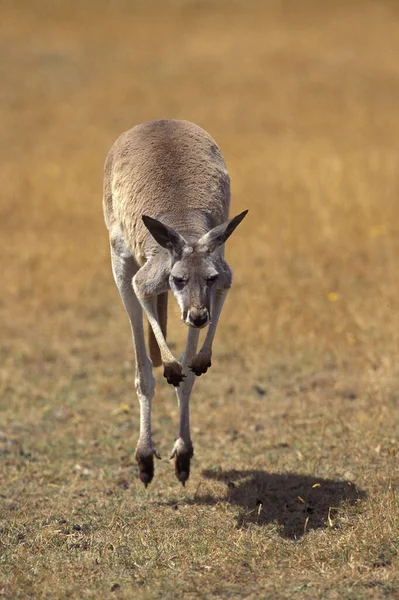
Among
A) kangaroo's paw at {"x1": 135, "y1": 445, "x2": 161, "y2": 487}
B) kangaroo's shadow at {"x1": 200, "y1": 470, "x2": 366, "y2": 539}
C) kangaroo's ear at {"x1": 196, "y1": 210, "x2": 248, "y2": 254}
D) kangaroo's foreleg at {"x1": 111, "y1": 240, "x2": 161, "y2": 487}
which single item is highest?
kangaroo's ear at {"x1": 196, "y1": 210, "x2": 248, "y2": 254}

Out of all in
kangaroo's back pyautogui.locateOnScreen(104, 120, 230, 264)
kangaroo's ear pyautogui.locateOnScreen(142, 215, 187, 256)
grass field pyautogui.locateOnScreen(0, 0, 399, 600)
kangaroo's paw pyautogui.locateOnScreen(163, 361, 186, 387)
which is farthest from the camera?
kangaroo's back pyautogui.locateOnScreen(104, 120, 230, 264)

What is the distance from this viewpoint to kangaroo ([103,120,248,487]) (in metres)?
5.45

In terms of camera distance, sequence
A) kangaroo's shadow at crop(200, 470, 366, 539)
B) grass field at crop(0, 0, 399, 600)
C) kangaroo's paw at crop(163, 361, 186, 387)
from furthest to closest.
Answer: kangaroo's shadow at crop(200, 470, 366, 539) → kangaroo's paw at crop(163, 361, 186, 387) → grass field at crop(0, 0, 399, 600)

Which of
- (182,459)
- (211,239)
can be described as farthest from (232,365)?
(211,239)

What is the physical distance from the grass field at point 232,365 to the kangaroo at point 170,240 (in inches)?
34.6

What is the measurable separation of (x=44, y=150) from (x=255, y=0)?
59.3 feet

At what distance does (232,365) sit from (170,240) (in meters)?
4.75

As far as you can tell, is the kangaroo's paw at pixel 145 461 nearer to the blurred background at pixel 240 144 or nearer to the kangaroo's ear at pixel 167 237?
the kangaroo's ear at pixel 167 237

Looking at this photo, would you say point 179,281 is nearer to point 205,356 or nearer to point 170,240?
point 170,240

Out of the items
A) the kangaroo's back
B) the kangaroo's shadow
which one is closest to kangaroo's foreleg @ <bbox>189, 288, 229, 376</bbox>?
the kangaroo's back

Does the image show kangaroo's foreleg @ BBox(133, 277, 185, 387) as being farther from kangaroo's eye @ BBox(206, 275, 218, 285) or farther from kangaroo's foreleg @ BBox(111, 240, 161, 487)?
kangaroo's foreleg @ BBox(111, 240, 161, 487)

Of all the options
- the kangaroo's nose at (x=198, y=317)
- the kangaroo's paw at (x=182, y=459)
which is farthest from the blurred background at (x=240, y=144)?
the kangaroo's nose at (x=198, y=317)

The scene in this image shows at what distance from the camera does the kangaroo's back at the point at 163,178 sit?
6.17 meters

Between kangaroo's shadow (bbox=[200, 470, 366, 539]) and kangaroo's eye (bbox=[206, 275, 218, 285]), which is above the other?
kangaroo's eye (bbox=[206, 275, 218, 285])
